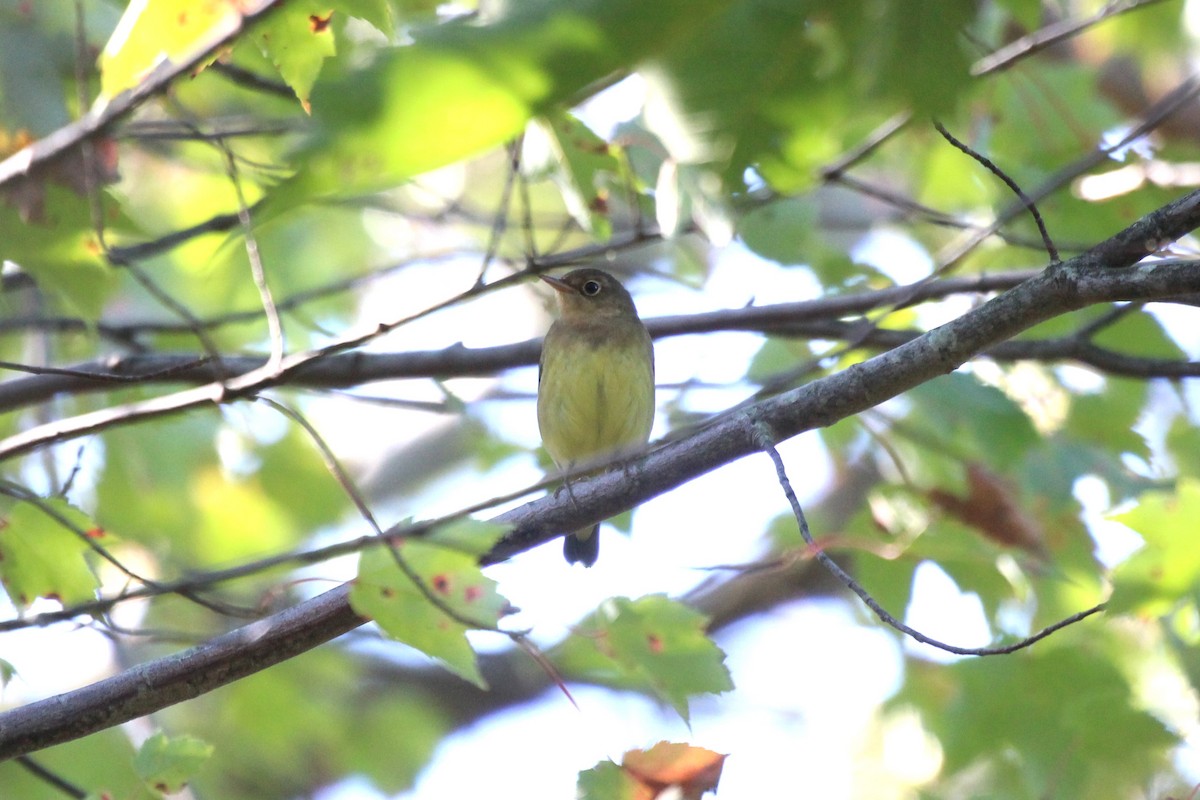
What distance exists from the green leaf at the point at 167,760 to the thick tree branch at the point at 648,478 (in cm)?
24

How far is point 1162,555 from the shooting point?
4.48 metres

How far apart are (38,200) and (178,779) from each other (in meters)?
1.70

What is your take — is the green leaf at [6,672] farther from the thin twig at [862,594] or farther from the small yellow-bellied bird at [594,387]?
the small yellow-bellied bird at [594,387]

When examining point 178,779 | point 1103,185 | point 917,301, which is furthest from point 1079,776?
point 178,779

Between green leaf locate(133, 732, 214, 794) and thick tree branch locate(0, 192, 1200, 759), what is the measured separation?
0.24 metres

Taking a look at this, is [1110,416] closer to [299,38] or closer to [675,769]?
[675,769]

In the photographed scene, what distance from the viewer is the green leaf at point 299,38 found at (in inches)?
113

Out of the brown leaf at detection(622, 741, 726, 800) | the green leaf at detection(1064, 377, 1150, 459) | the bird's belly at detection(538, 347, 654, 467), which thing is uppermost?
the bird's belly at detection(538, 347, 654, 467)

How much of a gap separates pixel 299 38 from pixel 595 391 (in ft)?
13.1

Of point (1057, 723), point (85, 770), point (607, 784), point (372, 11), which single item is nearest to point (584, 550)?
point (1057, 723)

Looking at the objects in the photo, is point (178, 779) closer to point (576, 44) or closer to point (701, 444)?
point (701, 444)

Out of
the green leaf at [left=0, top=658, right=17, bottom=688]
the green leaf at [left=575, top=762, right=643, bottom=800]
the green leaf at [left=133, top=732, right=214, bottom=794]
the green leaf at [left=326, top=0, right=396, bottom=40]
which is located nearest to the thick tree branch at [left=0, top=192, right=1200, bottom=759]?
the green leaf at [left=0, top=658, right=17, bottom=688]

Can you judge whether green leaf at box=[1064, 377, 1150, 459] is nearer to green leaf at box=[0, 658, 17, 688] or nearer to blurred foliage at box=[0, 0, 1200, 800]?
blurred foliage at box=[0, 0, 1200, 800]

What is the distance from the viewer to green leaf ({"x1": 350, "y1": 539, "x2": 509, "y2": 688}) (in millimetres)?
2848
